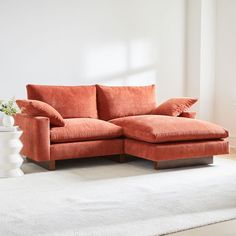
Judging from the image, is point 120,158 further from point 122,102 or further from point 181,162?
point 122,102

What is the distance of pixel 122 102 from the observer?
6.00 meters

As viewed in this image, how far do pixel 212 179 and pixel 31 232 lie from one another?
2.09 m

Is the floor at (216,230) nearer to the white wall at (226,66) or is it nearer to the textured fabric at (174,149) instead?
the textured fabric at (174,149)

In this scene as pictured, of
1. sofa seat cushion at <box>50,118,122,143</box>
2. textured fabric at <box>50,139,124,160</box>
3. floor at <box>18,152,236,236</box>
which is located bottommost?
floor at <box>18,152,236,236</box>

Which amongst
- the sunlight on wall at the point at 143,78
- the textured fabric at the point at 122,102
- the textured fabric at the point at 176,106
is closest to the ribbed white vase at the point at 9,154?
the textured fabric at the point at 122,102

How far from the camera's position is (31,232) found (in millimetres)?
2975

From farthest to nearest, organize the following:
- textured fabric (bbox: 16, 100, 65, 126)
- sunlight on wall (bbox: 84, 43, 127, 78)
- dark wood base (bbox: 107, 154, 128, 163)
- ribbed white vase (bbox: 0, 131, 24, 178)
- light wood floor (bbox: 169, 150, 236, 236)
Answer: sunlight on wall (bbox: 84, 43, 127, 78), dark wood base (bbox: 107, 154, 128, 163), textured fabric (bbox: 16, 100, 65, 126), ribbed white vase (bbox: 0, 131, 24, 178), light wood floor (bbox: 169, 150, 236, 236)

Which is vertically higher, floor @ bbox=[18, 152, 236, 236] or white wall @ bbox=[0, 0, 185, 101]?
white wall @ bbox=[0, 0, 185, 101]

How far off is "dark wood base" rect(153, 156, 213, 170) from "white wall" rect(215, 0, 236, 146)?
1.70 metres

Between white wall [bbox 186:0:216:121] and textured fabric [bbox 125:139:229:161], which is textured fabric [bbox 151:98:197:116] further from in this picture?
white wall [bbox 186:0:216:121]

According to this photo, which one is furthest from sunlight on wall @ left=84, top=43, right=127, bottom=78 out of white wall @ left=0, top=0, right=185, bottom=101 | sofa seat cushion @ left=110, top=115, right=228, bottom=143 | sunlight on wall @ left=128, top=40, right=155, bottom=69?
sofa seat cushion @ left=110, top=115, right=228, bottom=143

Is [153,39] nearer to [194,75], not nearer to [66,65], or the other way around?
[194,75]

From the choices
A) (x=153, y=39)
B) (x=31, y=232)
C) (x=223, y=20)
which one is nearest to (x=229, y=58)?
(x=223, y=20)

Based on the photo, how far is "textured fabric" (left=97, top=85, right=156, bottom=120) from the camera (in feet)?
19.5
